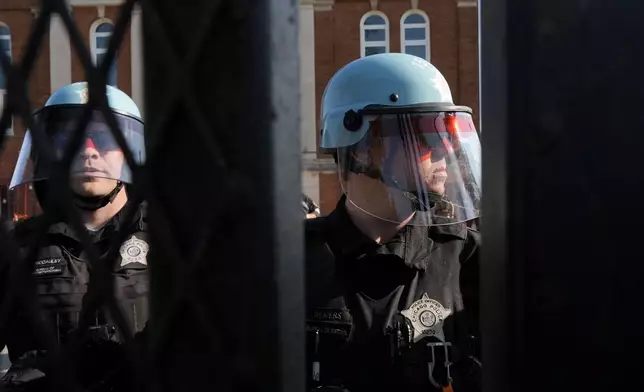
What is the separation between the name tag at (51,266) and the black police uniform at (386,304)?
890mm

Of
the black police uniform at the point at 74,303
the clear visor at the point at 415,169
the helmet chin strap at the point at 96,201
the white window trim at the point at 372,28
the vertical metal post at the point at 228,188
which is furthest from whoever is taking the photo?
the white window trim at the point at 372,28

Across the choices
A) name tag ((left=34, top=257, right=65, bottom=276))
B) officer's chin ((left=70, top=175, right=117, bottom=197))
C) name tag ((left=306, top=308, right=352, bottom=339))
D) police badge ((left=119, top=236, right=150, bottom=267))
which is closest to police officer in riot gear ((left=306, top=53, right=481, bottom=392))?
name tag ((left=306, top=308, right=352, bottom=339))

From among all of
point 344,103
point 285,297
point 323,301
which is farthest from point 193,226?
point 344,103

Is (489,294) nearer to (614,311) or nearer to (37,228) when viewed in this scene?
(614,311)

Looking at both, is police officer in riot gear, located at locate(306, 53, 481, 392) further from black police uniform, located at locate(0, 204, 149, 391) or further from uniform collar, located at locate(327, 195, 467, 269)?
black police uniform, located at locate(0, 204, 149, 391)

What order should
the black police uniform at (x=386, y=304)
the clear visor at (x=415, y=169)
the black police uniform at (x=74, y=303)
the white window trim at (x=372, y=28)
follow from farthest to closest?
the white window trim at (x=372, y=28) → the clear visor at (x=415, y=169) → the black police uniform at (x=386, y=304) → the black police uniform at (x=74, y=303)

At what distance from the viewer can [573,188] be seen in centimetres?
73

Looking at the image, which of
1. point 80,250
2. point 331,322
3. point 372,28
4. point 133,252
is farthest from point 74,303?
point 372,28

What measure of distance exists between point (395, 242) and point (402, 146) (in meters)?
0.33

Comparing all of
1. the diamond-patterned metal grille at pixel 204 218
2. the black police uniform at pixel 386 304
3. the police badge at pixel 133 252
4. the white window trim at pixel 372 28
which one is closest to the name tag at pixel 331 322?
the black police uniform at pixel 386 304

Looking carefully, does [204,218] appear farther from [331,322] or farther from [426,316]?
[426,316]

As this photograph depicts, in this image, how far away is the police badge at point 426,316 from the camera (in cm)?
213

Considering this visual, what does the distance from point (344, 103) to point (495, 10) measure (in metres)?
1.97

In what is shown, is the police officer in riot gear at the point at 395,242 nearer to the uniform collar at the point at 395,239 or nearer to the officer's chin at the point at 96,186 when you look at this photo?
the uniform collar at the point at 395,239
